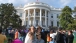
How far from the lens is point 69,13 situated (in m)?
55.1

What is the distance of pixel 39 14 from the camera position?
70.5 metres

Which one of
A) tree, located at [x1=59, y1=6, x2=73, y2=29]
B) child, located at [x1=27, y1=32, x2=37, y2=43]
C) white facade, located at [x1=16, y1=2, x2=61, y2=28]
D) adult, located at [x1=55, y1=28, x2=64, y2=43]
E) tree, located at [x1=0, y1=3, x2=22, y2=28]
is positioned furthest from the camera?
white facade, located at [x1=16, y1=2, x2=61, y2=28]

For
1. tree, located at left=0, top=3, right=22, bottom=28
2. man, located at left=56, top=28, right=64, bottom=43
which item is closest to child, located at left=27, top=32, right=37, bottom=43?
man, located at left=56, top=28, right=64, bottom=43

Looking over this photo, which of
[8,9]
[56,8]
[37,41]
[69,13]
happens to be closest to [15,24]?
[8,9]

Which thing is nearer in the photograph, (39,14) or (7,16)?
(7,16)

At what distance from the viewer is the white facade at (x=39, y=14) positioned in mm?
68650

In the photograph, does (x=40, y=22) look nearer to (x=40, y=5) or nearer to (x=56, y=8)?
(x=40, y=5)

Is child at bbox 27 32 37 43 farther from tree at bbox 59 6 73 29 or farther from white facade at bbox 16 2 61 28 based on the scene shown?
white facade at bbox 16 2 61 28

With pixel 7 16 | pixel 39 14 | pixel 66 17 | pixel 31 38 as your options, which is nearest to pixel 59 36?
pixel 31 38

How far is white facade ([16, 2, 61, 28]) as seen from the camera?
68.7 metres

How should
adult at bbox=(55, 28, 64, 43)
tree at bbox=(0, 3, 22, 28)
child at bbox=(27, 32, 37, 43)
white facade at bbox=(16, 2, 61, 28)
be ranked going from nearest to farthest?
child at bbox=(27, 32, 37, 43) < adult at bbox=(55, 28, 64, 43) < tree at bbox=(0, 3, 22, 28) < white facade at bbox=(16, 2, 61, 28)

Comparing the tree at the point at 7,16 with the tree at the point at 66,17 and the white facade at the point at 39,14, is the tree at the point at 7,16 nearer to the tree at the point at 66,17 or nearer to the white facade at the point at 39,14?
the tree at the point at 66,17

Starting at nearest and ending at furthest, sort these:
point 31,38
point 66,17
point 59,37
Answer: point 31,38 < point 59,37 < point 66,17

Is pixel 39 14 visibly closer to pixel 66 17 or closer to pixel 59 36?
pixel 66 17
